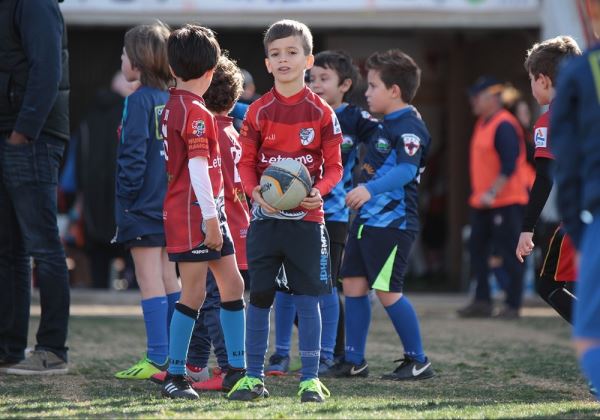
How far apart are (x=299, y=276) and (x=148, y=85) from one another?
1.64 meters

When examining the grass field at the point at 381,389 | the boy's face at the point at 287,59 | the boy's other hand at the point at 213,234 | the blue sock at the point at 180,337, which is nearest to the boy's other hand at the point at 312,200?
the boy's other hand at the point at 213,234

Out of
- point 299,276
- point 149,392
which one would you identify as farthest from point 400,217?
point 149,392

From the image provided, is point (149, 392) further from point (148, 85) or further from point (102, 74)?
point (102, 74)

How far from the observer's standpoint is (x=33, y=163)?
6.14m

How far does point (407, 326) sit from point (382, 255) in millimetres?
418

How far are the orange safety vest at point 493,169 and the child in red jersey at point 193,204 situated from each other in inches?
222

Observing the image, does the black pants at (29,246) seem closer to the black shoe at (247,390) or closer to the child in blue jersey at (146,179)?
the child in blue jersey at (146,179)

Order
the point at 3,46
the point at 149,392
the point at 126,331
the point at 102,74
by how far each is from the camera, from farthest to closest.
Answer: the point at 102,74, the point at 126,331, the point at 3,46, the point at 149,392

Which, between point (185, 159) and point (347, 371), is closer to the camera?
point (185, 159)

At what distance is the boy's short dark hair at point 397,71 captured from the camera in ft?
21.1

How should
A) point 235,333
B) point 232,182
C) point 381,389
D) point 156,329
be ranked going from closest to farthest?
point 235,333 < point 381,389 < point 232,182 < point 156,329

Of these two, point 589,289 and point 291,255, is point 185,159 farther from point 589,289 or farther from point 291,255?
point 589,289

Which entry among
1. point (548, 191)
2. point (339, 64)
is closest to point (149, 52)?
point (339, 64)

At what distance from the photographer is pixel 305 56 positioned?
17.5ft
